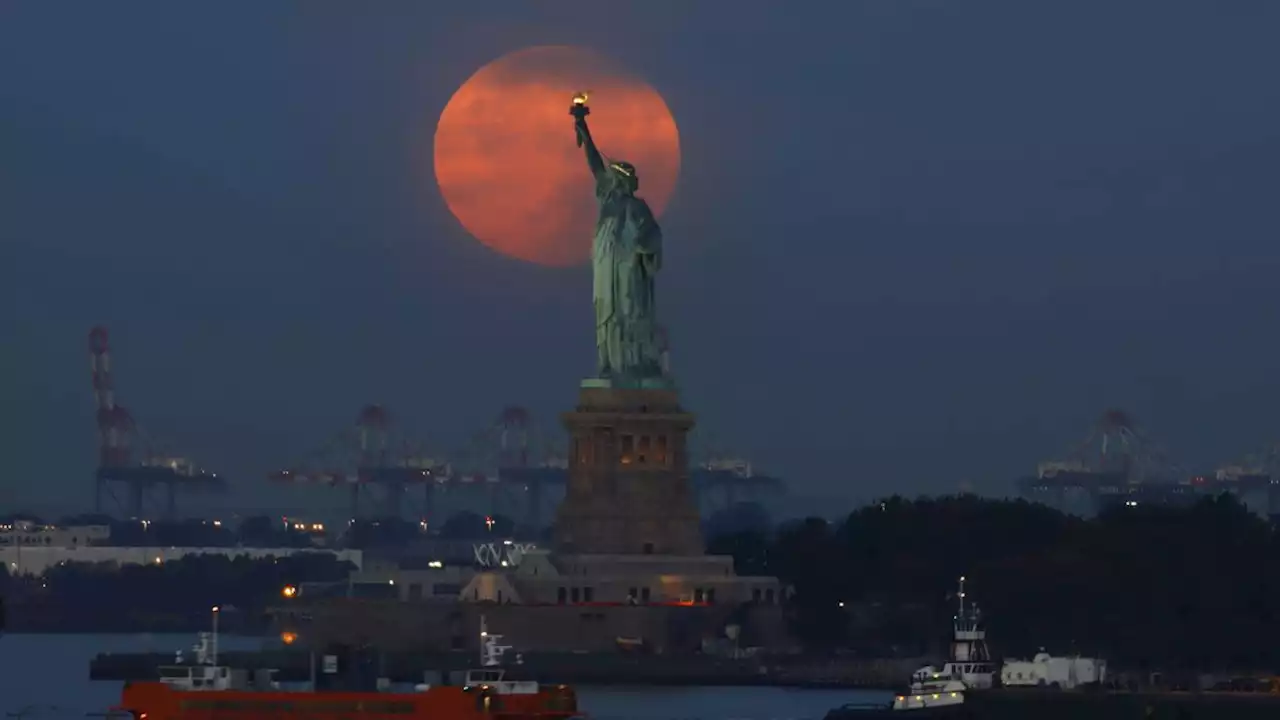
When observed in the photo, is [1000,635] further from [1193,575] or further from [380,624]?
[380,624]

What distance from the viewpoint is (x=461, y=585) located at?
135m

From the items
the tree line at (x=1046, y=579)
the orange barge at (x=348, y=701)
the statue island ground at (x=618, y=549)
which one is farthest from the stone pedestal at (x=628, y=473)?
the orange barge at (x=348, y=701)

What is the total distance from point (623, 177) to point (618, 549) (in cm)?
1009

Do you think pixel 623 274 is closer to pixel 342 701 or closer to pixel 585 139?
pixel 585 139

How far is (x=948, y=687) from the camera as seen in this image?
96.6 m

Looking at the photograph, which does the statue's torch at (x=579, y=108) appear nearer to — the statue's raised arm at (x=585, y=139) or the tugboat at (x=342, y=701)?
the statue's raised arm at (x=585, y=139)

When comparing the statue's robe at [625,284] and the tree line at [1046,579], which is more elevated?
the statue's robe at [625,284]

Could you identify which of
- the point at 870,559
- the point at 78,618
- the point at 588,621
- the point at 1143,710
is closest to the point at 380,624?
the point at 588,621

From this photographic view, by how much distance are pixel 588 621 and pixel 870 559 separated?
10.3 meters

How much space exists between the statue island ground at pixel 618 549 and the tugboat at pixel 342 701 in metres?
43.8

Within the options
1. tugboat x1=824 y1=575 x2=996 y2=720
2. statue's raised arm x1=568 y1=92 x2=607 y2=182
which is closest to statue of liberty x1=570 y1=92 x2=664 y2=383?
statue's raised arm x1=568 y1=92 x2=607 y2=182

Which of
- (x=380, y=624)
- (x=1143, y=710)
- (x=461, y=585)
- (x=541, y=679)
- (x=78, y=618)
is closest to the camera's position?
(x=1143, y=710)

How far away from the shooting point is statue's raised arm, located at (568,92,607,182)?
422 ft

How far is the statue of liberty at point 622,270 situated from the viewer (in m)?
129
